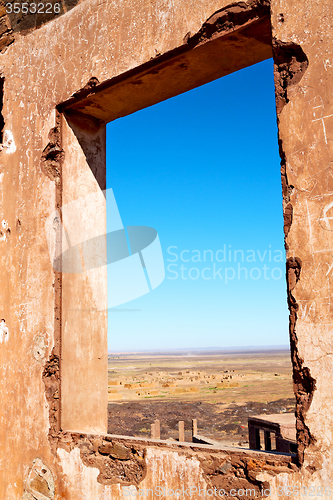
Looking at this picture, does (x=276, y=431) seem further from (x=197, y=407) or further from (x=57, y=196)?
(x=197, y=407)

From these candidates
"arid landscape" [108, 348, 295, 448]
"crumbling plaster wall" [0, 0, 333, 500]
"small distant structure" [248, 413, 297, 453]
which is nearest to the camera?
"crumbling plaster wall" [0, 0, 333, 500]

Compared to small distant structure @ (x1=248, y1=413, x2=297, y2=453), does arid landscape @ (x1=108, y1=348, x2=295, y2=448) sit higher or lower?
lower

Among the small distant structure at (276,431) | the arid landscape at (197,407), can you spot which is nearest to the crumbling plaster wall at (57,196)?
the small distant structure at (276,431)

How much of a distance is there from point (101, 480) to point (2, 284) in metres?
1.59

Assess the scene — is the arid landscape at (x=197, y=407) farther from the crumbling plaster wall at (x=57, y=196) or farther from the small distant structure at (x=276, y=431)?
the crumbling plaster wall at (x=57, y=196)

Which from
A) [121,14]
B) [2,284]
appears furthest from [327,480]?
Answer: [121,14]

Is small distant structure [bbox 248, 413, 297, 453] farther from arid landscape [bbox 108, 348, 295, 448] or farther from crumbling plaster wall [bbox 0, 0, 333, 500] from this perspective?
crumbling plaster wall [bbox 0, 0, 333, 500]

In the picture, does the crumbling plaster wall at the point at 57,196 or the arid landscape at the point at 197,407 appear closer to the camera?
the crumbling plaster wall at the point at 57,196

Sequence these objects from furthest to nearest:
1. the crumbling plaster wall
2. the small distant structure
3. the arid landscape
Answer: the arid landscape → the small distant structure → the crumbling plaster wall

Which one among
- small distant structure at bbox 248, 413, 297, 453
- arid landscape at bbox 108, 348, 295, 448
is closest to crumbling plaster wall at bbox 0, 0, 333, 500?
small distant structure at bbox 248, 413, 297, 453

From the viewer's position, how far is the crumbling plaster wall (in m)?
1.99

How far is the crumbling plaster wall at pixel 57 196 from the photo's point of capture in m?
1.99

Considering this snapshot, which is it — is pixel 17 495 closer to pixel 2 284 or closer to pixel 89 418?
pixel 89 418

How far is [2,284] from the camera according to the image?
3.34m
